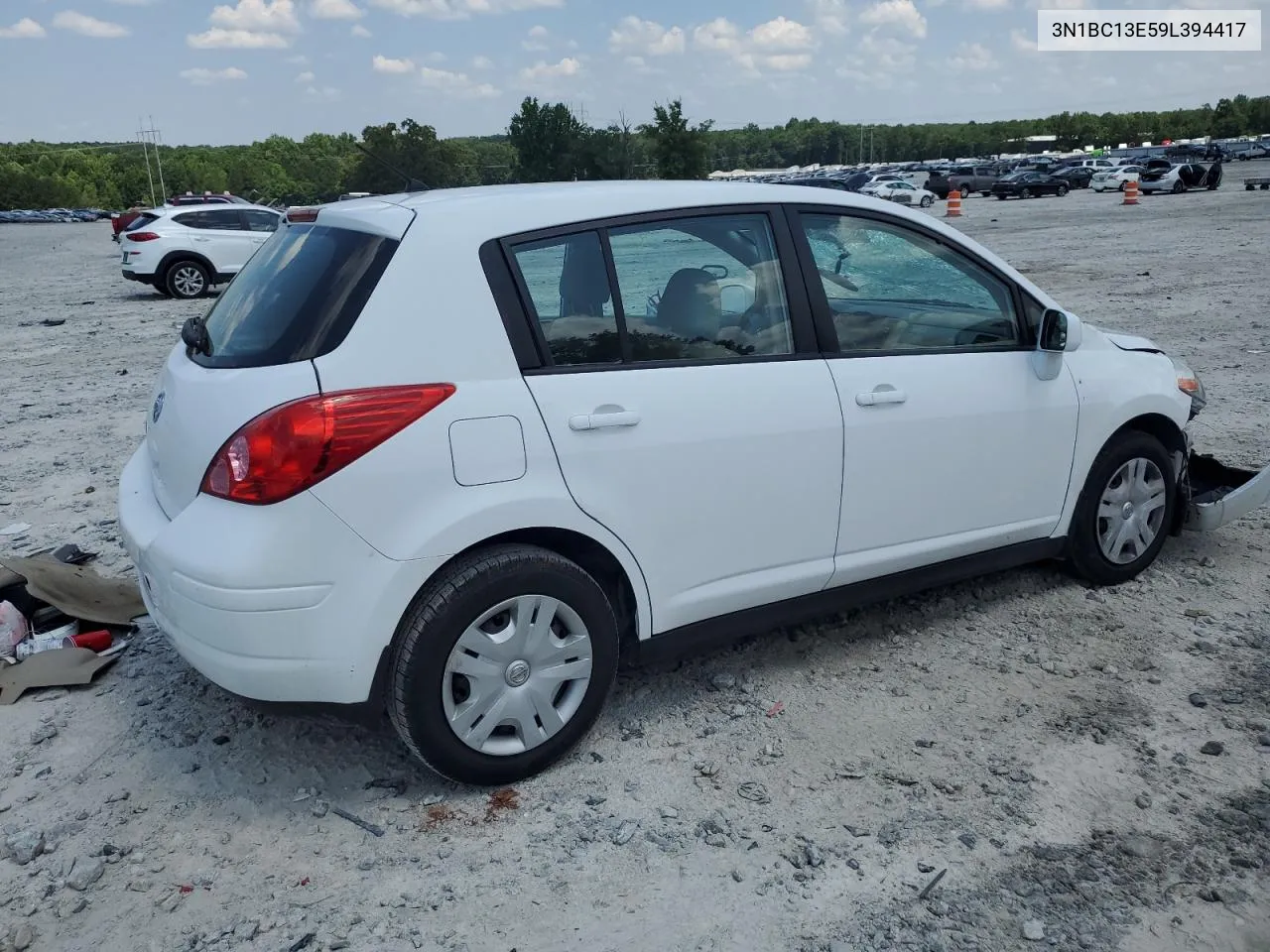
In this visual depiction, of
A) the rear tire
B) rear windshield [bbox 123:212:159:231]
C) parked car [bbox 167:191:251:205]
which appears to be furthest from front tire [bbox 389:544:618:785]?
parked car [bbox 167:191:251:205]

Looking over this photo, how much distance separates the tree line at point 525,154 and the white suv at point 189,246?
2470cm

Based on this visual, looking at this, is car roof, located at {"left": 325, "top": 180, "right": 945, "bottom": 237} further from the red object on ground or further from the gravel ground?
the red object on ground

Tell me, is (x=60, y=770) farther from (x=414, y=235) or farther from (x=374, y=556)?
(x=414, y=235)

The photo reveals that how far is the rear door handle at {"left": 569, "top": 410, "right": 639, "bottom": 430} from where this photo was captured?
325 cm

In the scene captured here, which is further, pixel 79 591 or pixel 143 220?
pixel 143 220

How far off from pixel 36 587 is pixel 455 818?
2370 millimetres

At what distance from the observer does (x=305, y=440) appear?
293 centimetres

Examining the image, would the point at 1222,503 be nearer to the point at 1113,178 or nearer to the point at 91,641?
the point at 91,641

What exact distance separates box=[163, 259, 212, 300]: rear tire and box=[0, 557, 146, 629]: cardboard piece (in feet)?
53.0

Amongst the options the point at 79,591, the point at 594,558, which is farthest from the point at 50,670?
the point at 594,558

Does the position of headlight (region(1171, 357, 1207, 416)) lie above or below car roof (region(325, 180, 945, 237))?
below

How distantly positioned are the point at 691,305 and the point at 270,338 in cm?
136

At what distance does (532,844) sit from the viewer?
313cm

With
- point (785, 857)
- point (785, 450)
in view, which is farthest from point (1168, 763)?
point (785, 450)
